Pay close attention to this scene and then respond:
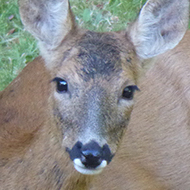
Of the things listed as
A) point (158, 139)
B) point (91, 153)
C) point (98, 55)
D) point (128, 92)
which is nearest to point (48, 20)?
point (98, 55)

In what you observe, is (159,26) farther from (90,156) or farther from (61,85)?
(90,156)

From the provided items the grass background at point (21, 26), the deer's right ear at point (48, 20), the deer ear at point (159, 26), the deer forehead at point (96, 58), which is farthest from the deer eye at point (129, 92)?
the grass background at point (21, 26)

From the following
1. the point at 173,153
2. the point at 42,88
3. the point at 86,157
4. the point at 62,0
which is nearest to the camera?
the point at 86,157

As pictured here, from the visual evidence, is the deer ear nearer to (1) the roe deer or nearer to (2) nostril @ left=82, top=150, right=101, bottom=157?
(1) the roe deer

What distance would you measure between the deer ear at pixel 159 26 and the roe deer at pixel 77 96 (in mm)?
10

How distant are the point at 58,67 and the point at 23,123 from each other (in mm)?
993

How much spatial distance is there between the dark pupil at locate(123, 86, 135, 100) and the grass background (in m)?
3.74

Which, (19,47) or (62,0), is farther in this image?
(19,47)

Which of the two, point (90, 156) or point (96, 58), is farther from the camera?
point (96, 58)

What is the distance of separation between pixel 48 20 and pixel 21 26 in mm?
3750

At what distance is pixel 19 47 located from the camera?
7.70 metres

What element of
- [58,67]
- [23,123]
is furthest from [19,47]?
[58,67]

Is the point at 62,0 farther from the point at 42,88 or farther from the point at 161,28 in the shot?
the point at 42,88

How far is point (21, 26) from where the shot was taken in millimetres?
8016
